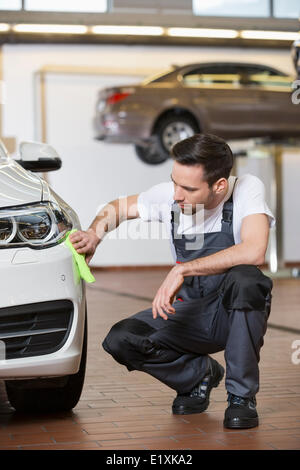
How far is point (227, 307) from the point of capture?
3.29m

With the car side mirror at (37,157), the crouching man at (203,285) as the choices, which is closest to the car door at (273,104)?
the car side mirror at (37,157)

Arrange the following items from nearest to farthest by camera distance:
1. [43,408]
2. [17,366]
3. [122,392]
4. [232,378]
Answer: [17,366] < [232,378] < [43,408] < [122,392]

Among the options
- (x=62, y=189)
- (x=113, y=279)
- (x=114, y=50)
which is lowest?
(x=113, y=279)

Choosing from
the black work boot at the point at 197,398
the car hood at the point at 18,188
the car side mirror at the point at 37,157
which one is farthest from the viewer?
the car side mirror at the point at 37,157

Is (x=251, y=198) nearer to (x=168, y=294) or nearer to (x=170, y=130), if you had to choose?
(x=168, y=294)

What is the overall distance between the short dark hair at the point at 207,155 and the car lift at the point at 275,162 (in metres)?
9.48

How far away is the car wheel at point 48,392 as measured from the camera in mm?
3428

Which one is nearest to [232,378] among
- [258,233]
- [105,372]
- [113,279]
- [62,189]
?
[258,233]

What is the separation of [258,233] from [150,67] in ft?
44.2

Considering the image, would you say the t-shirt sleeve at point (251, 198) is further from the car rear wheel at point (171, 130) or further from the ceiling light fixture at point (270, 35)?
the ceiling light fixture at point (270, 35)

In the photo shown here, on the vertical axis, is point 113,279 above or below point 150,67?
below

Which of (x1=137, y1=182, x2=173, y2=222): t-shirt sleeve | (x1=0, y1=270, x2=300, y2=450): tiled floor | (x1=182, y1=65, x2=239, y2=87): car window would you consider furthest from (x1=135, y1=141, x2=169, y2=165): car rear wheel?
(x1=137, y1=182, x2=173, y2=222): t-shirt sleeve

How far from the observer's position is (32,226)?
314 centimetres

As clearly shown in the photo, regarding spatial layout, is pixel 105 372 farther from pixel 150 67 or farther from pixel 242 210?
pixel 150 67
